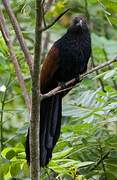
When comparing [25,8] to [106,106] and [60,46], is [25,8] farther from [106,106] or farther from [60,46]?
[60,46]

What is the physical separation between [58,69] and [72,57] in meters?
0.10

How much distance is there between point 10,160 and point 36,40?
0.64 m

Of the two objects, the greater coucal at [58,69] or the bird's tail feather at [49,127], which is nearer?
the bird's tail feather at [49,127]

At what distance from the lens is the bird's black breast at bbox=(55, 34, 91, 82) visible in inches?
106

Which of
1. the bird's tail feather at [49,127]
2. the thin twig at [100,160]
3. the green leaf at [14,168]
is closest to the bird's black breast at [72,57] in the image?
the bird's tail feather at [49,127]

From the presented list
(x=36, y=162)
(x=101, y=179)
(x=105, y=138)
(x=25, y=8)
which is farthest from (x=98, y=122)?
(x=25, y=8)

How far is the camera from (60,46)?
2.70 m

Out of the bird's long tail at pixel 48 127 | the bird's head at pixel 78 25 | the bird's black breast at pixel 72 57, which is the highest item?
the bird's head at pixel 78 25

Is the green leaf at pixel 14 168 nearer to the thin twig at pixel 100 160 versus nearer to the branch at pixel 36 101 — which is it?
the branch at pixel 36 101

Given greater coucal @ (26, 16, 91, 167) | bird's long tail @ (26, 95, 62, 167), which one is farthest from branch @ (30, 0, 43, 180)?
greater coucal @ (26, 16, 91, 167)

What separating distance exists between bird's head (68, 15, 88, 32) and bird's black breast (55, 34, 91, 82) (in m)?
0.08

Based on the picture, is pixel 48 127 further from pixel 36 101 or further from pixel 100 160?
pixel 36 101

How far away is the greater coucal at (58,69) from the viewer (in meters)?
2.21

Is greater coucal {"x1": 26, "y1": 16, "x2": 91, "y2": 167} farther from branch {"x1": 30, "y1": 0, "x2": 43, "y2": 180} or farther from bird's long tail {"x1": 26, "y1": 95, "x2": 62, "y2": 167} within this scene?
branch {"x1": 30, "y1": 0, "x2": 43, "y2": 180}
